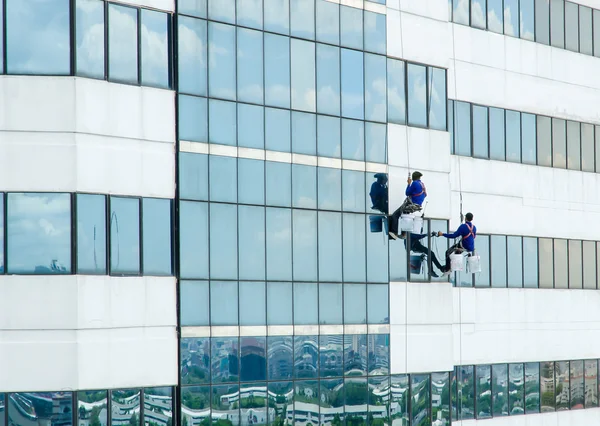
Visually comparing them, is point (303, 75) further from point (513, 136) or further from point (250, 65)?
point (513, 136)

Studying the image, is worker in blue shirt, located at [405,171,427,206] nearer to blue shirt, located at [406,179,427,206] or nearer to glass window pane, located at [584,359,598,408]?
blue shirt, located at [406,179,427,206]

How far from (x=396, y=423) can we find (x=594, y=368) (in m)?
13.3

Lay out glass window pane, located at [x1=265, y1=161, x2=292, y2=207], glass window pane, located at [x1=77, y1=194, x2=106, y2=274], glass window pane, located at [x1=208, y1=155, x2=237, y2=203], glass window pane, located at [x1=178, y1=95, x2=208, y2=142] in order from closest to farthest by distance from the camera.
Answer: glass window pane, located at [x1=77, y1=194, x2=106, y2=274] → glass window pane, located at [x1=178, y1=95, x2=208, y2=142] → glass window pane, located at [x1=208, y1=155, x2=237, y2=203] → glass window pane, located at [x1=265, y1=161, x2=292, y2=207]

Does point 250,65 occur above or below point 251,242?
above

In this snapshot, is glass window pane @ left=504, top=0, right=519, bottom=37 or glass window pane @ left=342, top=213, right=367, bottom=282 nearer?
glass window pane @ left=342, top=213, right=367, bottom=282

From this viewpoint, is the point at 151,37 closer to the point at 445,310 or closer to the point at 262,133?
the point at 262,133

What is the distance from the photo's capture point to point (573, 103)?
44.2 meters

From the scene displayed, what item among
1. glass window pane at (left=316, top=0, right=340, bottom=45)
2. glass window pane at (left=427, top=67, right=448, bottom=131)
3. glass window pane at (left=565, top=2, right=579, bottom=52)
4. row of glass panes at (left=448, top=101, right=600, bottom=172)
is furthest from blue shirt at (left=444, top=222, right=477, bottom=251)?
glass window pane at (left=565, top=2, right=579, bottom=52)

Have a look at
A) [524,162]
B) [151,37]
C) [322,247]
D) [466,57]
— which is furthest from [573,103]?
[151,37]

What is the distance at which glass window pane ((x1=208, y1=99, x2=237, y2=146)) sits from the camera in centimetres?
3047

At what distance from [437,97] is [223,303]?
36.3 ft

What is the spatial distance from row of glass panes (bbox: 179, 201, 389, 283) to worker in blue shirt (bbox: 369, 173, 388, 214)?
66 cm

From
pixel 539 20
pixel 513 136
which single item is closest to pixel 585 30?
pixel 539 20

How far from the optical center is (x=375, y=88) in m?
34.8
